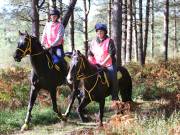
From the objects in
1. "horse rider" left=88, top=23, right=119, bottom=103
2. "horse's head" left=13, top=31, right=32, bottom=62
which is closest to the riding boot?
"horse rider" left=88, top=23, right=119, bottom=103

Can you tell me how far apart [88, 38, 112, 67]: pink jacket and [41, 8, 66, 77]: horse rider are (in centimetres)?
107

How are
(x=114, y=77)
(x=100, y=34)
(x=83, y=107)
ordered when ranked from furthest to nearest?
(x=83, y=107) → (x=114, y=77) → (x=100, y=34)

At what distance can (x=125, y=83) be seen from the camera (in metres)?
12.8

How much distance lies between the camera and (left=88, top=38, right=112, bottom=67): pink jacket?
1102 cm

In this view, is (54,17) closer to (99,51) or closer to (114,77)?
(99,51)

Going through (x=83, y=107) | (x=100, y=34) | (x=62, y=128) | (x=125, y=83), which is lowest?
(x=62, y=128)

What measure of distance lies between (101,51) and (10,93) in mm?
4464

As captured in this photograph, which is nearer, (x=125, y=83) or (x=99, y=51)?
(x=99, y=51)

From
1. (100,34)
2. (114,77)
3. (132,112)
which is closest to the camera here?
(100,34)

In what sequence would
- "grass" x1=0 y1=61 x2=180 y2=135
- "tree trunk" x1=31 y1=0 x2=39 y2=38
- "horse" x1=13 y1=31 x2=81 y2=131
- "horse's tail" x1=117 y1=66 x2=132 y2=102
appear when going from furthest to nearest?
"tree trunk" x1=31 y1=0 x2=39 y2=38 < "horse's tail" x1=117 y1=66 x2=132 y2=102 < "horse" x1=13 y1=31 x2=81 y2=131 < "grass" x1=0 y1=61 x2=180 y2=135

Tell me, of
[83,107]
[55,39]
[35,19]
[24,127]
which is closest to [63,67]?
[55,39]

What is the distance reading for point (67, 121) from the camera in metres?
12.0

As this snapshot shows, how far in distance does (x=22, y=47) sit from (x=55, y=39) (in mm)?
1670

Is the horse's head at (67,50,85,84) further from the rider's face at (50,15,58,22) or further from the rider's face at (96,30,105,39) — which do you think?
the rider's face at (50,15,58,22)
